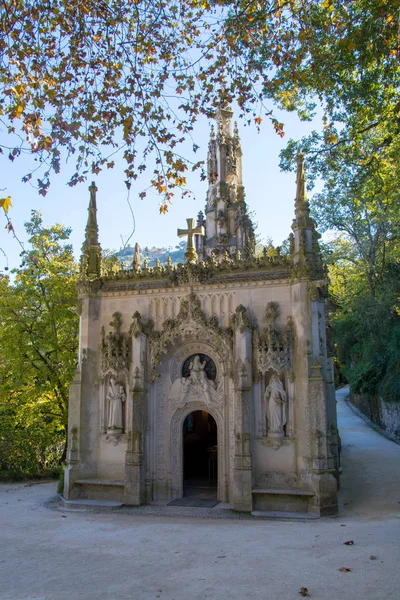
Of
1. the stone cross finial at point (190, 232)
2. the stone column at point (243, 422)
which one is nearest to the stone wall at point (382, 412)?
the stone column at point (243, 422)

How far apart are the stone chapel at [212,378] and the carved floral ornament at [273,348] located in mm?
27

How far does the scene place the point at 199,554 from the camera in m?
9.49

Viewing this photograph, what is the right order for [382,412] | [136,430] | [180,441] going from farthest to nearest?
[382,412], [180,441], [136,430]

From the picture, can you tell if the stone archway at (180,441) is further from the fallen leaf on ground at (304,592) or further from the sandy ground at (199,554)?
the fallen leaf on ground at (304,592)

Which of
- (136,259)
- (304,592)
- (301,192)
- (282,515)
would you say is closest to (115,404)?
(136,259)

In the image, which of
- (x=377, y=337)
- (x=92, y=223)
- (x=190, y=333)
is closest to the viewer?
(x=190, y=333)

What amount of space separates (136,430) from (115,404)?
1.03 metres

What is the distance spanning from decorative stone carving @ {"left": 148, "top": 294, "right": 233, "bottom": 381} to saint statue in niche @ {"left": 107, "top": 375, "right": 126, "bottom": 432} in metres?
1.02

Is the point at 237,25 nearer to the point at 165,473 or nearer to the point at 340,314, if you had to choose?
the point at 165,473

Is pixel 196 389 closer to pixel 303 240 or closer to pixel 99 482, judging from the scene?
pixel 99 482

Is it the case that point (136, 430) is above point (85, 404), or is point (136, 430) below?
below

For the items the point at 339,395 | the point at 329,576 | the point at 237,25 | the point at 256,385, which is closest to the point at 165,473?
the point at 256,385

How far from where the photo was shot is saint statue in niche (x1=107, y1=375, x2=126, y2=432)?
615 inches

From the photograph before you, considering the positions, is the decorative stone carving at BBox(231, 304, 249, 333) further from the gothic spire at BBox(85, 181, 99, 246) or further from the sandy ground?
the gothic spire at BBox(85, 181, 99, 246)
